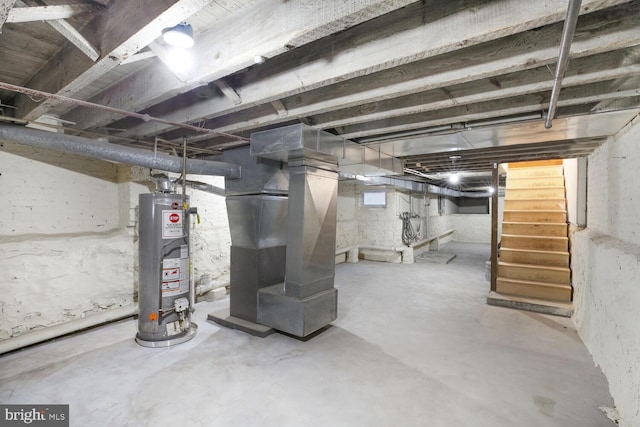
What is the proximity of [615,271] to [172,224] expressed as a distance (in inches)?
135

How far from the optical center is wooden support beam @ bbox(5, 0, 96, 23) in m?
1.13

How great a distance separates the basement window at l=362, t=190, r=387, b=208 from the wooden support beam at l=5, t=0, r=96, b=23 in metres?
6.30

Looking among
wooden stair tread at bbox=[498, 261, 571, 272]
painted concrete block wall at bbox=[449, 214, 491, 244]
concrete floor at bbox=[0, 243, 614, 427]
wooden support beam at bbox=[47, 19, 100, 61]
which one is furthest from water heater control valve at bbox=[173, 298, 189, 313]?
painted concrete block wall at bbox=[449, 214, 491, 244]

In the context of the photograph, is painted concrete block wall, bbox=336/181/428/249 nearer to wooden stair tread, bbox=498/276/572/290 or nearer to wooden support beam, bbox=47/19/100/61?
wooden stair tread, bbox=498/276/572/290

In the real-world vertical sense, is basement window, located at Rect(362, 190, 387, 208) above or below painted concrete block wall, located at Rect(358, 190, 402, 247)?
above

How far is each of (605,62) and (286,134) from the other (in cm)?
203

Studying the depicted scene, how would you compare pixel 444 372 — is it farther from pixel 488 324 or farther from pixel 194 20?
pixel 194 20

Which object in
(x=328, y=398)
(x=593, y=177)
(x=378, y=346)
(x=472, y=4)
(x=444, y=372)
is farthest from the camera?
(x=593, y=177)

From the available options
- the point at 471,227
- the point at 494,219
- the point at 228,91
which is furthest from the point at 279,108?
the point at 471,227

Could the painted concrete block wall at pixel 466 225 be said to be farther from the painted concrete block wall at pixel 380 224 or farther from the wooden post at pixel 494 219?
the wooden post at pixel 494 219

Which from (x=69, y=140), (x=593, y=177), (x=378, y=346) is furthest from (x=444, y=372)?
(x=69, y=140)

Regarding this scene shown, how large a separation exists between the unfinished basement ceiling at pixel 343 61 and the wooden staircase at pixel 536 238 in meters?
2.33

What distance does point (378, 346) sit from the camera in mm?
2711

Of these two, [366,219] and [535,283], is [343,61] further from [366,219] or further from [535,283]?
[366,219]
